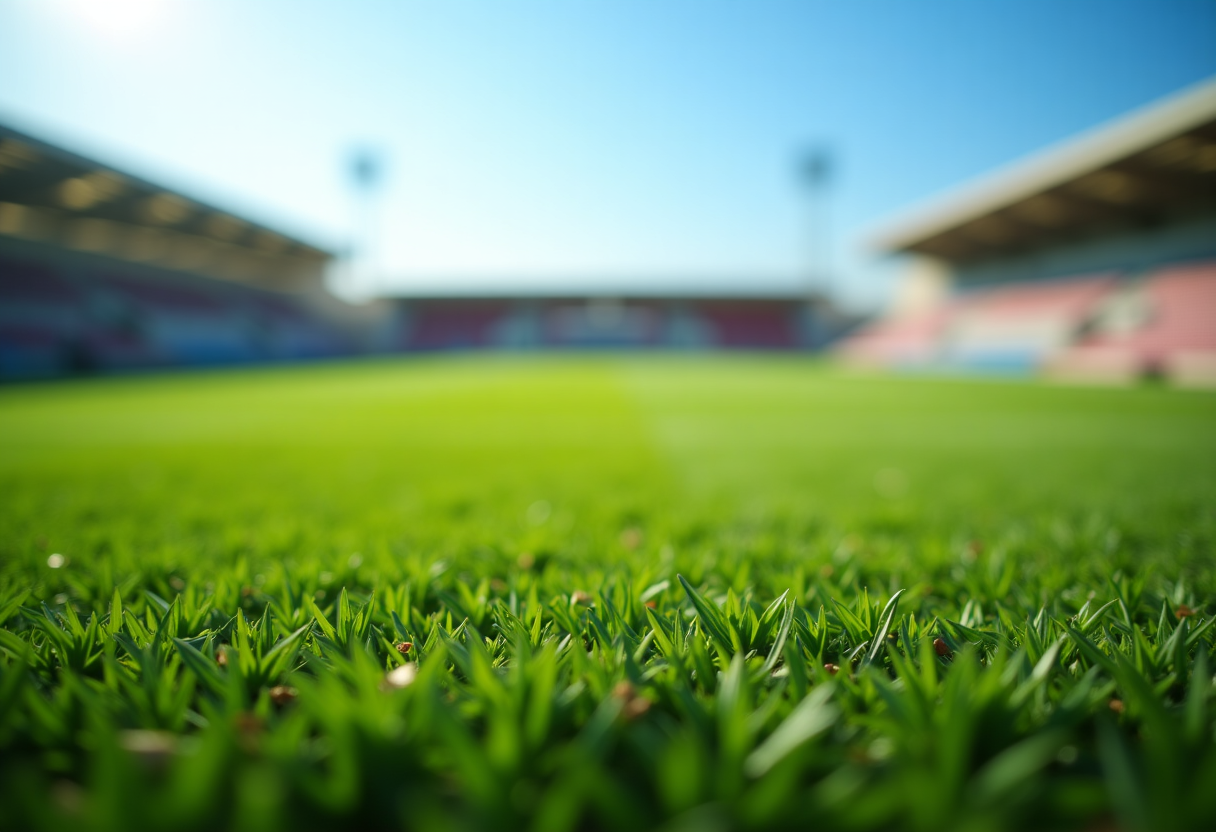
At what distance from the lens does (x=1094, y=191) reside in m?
22.6

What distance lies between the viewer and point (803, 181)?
5853 centimetres

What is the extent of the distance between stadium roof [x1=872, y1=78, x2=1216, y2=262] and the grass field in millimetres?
21741

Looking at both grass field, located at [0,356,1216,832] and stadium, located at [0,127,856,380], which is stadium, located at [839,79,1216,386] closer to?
stadium, located at [0,127,856,380]

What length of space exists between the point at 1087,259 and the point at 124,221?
164 ft

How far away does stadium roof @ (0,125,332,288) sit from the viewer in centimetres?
2059

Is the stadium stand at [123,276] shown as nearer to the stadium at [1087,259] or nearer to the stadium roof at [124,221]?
the stadium roof at [124,221]

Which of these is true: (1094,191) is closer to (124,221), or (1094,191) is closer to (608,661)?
(608,661)

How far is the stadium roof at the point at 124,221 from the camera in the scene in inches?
811

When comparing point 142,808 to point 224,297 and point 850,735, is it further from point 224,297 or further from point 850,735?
point 224,297

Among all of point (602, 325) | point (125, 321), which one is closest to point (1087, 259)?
point (602, 325)

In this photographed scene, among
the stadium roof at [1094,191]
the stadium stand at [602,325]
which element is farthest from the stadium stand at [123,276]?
the stadium roof at [1094,191]

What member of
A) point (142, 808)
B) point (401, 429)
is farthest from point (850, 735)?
point (401, 429)

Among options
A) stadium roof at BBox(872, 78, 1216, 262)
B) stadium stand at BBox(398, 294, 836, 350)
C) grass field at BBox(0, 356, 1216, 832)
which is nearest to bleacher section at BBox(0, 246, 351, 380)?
stadium stand at BBox(398, 294, 836, 350)

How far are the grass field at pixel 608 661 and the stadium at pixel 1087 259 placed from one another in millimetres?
22656
